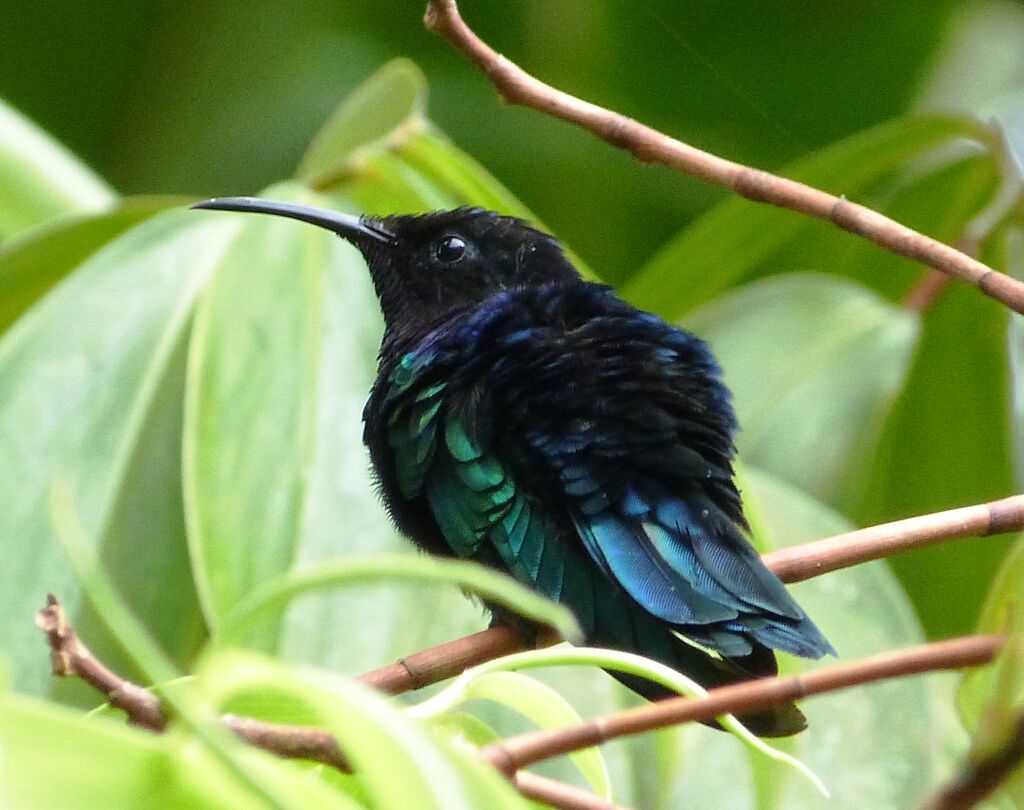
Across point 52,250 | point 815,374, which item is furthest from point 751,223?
point 52,250

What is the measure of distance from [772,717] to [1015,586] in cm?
32

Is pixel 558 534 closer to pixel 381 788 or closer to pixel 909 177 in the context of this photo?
pixel 381 788

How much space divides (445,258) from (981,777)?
137cm

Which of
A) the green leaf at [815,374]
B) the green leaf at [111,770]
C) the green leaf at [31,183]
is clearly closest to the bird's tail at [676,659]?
the green leaf at [111,770]

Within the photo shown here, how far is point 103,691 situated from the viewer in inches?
32.6

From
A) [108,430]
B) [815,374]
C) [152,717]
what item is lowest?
[815,374]

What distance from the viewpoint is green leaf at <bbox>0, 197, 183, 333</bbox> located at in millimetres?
1865

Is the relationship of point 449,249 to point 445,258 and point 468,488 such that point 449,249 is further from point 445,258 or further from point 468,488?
point 468,488

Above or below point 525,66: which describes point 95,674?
below

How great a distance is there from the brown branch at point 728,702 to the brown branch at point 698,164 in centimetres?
54

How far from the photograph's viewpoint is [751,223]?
7.45ft

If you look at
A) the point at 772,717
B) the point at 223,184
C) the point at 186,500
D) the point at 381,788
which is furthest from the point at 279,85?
the point at 381,788

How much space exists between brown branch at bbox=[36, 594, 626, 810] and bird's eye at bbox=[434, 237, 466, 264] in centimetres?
109

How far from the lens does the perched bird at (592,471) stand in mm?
1215
